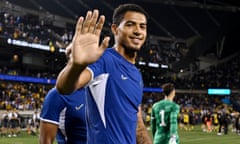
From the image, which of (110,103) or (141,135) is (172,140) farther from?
(110,103)

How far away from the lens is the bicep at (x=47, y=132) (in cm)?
397

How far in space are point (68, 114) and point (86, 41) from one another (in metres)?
1.63

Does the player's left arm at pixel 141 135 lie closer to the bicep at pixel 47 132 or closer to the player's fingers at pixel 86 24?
the bicep at pixel 47 132

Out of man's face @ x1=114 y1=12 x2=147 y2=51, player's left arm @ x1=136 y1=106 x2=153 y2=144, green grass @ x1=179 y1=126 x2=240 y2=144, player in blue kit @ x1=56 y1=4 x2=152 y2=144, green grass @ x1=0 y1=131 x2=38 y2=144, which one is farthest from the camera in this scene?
green grass @ x1=179 y1=126 x2=240 y2=144

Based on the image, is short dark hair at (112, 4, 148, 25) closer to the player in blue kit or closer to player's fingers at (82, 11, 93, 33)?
the player in blue kit

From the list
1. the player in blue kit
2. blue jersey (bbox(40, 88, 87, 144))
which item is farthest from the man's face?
blue jersey (bbox(40, 88, 87, 144))

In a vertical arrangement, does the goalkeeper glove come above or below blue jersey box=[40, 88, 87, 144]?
below

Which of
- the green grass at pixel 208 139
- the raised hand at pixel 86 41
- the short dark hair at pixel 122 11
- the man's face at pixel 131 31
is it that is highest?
the short dark hair at pixel 122 11

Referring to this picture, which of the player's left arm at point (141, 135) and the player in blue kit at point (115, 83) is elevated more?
the player in blue kit at point (115, 83)

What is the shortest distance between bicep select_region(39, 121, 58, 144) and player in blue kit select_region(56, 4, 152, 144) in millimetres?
846

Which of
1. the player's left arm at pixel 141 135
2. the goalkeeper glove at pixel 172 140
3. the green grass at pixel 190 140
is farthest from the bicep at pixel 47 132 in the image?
the green grass at pixel 190 140

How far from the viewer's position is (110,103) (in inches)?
122

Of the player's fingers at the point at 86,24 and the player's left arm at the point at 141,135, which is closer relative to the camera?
the player's fingers at the point at 86,24

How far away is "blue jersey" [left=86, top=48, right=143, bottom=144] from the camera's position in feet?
10.0
